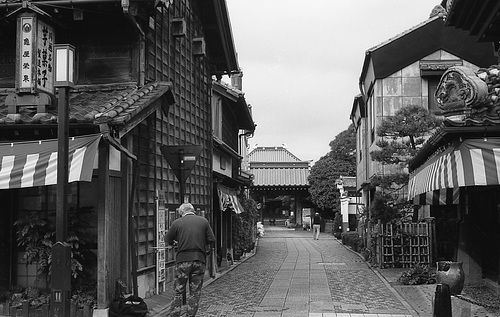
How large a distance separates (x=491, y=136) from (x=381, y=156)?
9764mm

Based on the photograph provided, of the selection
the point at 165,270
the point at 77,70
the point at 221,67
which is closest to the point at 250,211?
the point at 221,67

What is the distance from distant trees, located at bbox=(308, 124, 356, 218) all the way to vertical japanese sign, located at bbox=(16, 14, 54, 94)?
46477 millimetres

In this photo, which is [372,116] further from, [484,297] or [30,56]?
[30,56]

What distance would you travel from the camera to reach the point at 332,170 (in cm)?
6072

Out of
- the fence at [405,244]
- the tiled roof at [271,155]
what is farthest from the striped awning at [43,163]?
the tiled roof at [271,155]

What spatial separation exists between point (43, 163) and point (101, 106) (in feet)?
5.29

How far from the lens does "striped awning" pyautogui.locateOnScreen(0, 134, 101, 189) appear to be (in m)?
10.6

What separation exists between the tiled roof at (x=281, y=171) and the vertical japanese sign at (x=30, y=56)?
51902mm

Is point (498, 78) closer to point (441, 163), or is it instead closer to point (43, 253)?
point (441, 163)

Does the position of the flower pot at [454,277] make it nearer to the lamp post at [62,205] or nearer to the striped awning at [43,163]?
the striped awning at [43,163]

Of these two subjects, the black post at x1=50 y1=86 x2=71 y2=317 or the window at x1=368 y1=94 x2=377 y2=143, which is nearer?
the black post at x1=50 y1=86 x2=71 y2=317

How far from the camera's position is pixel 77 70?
13.5 meters

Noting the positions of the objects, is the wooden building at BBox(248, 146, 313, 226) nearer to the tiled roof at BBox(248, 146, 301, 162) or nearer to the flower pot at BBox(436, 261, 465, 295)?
the tiled roof at BBox(248, 146, 301, 162)

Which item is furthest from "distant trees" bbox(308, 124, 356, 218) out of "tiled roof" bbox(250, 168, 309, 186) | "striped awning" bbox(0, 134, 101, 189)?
"striped awning" bbox(0, 134, 101, 189)
